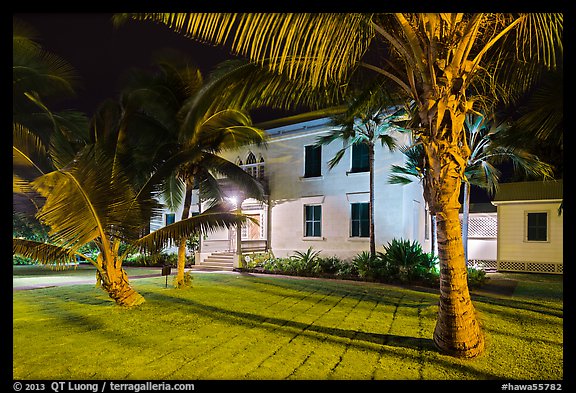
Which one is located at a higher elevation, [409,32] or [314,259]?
[409,32]

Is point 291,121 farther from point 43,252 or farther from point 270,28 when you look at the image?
point 270,28

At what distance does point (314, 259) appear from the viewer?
649 inches

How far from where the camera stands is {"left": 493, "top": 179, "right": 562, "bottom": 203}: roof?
642 inches

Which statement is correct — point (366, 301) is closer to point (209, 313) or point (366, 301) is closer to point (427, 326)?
point (427, 326)

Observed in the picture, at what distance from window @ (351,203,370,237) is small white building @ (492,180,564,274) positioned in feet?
19.7

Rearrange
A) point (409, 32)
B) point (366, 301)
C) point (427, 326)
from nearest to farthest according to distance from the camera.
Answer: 1. point (409, 32)
2. point (427, 326)
3. point (366, 301)

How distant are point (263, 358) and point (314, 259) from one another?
11.4m

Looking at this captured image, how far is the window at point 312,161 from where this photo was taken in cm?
1842

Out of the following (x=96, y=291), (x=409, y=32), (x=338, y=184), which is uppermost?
(x=409, y=32)

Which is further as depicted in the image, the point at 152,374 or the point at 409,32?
the point at 409,32

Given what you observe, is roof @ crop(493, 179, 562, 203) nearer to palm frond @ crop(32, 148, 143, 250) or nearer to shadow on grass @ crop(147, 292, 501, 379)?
shadow on grass @ crop(147, 292, 501, 379)

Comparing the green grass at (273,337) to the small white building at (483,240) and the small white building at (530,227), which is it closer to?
the small white building at (530,227)

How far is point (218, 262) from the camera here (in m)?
19.0
